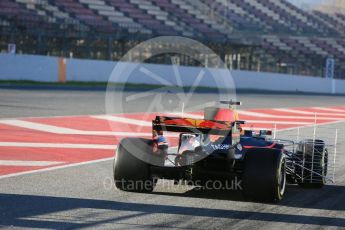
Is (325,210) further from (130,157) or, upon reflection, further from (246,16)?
(246,16)

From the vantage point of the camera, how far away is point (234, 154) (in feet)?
24.5

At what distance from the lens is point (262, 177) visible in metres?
7.09

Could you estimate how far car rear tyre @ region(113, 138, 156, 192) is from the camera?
7387 mm

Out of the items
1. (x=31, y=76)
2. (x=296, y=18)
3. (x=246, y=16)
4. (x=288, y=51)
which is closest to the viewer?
(x=31, y=76)

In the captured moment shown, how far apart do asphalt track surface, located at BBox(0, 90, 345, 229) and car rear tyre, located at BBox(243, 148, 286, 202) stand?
0.11m

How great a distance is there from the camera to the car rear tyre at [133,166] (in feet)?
24.2

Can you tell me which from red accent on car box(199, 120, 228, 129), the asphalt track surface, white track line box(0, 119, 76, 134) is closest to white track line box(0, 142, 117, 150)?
white track line box(0, 119, 76, 134)

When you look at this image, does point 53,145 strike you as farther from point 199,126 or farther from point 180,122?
point 199,126

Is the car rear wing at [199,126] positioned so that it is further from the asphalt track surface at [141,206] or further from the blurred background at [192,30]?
the blurred background at [192,30]

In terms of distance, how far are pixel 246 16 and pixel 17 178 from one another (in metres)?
43.9

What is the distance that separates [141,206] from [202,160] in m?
0.87

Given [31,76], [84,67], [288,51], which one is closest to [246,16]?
[288,51]

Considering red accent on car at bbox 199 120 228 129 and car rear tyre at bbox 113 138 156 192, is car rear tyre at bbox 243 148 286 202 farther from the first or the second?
car rear tyre at bbox 113 138 156 192

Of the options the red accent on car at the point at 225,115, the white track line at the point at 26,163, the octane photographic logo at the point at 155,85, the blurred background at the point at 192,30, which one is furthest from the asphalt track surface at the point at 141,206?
the blurred background at the point at 192,30
